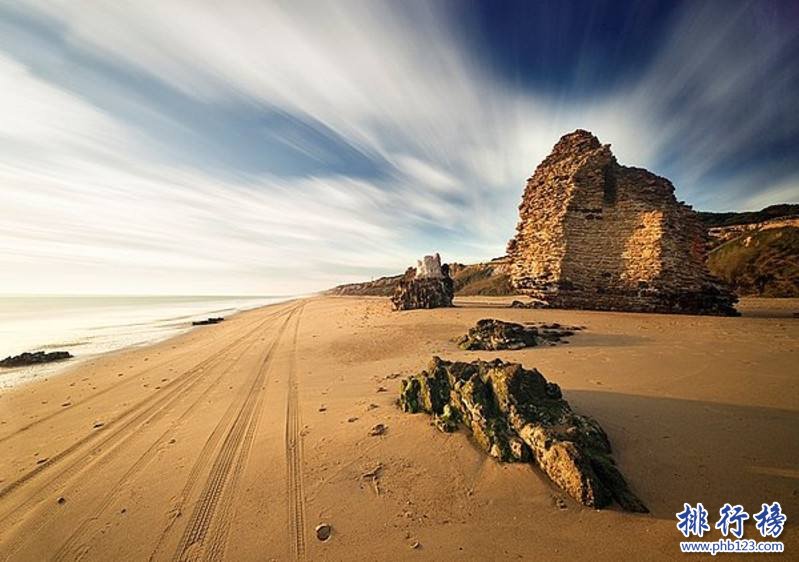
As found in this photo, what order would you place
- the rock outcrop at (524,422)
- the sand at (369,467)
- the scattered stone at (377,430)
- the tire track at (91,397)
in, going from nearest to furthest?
the sand at (369,467) < the rock outcrop at (524,422) < the scattered stone at (377,430) < the tire track at (91,397)

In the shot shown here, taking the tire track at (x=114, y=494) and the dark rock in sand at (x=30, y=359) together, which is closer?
the tire track at (x=114, y=494)

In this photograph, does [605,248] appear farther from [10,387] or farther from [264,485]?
[10,387]

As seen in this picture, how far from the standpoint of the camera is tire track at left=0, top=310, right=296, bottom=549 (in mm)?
3789

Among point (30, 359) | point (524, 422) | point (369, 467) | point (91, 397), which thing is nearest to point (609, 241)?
point (524, 422)

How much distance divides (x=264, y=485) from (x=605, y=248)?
1698 cm

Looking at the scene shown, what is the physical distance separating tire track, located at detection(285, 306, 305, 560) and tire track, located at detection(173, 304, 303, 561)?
60 cm

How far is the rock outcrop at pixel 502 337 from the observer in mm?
8531

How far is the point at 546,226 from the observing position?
16.9m

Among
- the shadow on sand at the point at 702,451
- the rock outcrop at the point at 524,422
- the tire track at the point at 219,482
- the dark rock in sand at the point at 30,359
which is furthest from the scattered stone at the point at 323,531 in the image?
the dark rock in sand at the point at 30,359

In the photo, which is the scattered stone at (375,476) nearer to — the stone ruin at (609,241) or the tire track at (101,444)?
the tire track at (101,444)

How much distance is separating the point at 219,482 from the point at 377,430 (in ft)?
6.70

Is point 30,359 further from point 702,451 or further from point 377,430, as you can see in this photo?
point 702,451

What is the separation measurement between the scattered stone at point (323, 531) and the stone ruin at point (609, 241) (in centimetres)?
1587

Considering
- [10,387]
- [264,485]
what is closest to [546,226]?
[264,485]
